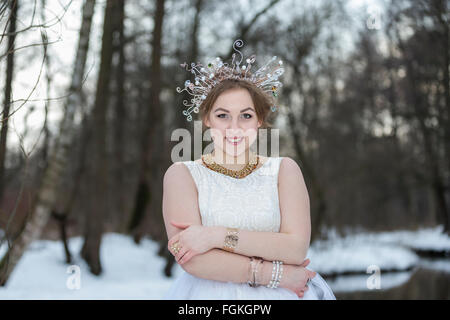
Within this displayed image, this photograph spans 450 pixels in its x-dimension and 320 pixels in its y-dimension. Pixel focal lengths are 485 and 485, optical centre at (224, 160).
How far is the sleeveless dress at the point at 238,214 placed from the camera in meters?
1.89

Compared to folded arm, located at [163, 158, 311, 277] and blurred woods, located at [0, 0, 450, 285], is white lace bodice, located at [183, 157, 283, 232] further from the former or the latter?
blurred woods, located at [0, 0, 450, 285]

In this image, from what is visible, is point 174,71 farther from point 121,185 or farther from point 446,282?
point 446,282

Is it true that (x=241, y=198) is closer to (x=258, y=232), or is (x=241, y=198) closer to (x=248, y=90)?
(x=258, y=232)

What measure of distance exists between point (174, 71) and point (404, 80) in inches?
302

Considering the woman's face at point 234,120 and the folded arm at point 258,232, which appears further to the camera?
the woman's face at point 234,120

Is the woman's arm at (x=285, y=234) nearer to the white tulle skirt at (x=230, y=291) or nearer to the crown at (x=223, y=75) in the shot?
the white tulle skirt at (x=230, y=291)

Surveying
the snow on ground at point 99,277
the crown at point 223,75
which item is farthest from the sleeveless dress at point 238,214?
the snow on ground at point 99,277

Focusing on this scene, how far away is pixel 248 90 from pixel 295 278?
798 mm

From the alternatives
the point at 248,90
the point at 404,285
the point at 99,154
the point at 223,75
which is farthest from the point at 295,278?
the point at 404,285

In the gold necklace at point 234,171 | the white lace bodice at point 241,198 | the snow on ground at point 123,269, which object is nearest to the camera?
the white lace bodice at point 241,198

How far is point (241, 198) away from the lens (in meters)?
2.02

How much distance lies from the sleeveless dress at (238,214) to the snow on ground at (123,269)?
10.8ft

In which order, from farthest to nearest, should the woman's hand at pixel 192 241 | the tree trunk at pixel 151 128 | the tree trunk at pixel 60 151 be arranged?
1. the tree trunk at pixel 151 128
2. the tree trunk at pixel 60 151
3. the woman's hand at pixel 192 241

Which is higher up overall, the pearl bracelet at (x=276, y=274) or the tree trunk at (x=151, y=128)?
the tree trunk at (x=151, y=128)
